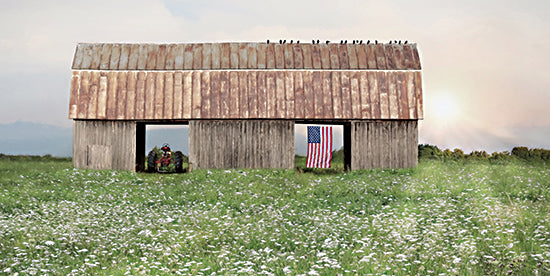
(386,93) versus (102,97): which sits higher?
(386,93)

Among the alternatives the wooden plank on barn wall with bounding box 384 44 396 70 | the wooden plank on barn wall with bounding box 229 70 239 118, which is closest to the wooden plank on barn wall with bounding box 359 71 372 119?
the wooden plank on barn wall with bounding box 384 44 396 70

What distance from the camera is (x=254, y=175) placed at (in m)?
23.8

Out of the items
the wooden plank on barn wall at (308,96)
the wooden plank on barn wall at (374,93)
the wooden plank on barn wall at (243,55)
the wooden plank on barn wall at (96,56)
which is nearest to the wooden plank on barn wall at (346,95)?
the wooden plank on barn wall at (374,93)

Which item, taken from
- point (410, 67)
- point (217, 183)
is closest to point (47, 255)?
point (217, 183)

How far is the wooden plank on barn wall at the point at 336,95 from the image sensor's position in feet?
88.0

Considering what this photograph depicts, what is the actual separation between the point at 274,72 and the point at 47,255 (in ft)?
63.3

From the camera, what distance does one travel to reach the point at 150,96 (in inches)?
1067

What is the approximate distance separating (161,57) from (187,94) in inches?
119

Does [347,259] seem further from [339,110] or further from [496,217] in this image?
[339,110]

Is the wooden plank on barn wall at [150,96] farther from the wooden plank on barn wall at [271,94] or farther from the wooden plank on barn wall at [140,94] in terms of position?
the wooden plank on barn wall at [271,94]

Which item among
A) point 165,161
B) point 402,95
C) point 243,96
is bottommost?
point 165,161

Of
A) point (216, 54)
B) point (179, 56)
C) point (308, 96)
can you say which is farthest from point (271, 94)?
point (179, 56)

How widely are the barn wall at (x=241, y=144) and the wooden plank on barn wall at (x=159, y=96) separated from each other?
2.04m

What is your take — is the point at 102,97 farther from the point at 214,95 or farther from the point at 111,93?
the point at 214,95
